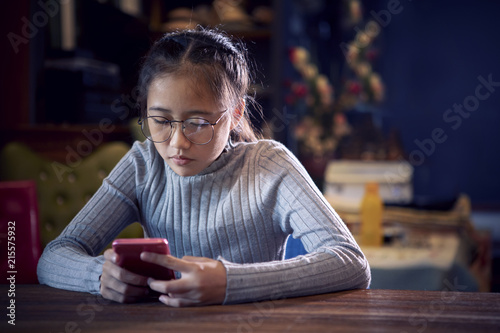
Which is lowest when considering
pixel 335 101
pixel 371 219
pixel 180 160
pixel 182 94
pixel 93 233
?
pixel 371 219

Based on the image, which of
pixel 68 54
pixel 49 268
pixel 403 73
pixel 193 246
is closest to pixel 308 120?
pixel 68 54

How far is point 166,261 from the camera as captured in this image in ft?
2.82

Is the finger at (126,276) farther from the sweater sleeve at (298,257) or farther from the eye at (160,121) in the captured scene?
the eye at (160,121)

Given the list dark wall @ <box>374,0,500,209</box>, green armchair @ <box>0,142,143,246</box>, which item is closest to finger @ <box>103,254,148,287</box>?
green armchair @ <box>0,142,143,246</box>

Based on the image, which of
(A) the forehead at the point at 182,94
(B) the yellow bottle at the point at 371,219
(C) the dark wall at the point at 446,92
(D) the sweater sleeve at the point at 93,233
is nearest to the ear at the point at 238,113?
(A) the forehead at the point at 182,94

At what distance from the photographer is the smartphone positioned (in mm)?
865

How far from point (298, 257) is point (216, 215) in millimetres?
274

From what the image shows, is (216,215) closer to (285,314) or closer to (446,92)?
(285,314)

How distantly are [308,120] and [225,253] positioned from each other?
210cm

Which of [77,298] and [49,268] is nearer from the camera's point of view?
[77,298]

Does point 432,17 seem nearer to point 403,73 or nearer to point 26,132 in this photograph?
point 403,73

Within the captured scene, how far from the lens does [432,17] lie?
214 inches

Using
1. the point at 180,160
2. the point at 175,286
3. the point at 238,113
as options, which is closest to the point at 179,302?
the point at 175,286

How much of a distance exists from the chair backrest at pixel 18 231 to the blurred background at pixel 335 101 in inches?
16.0
